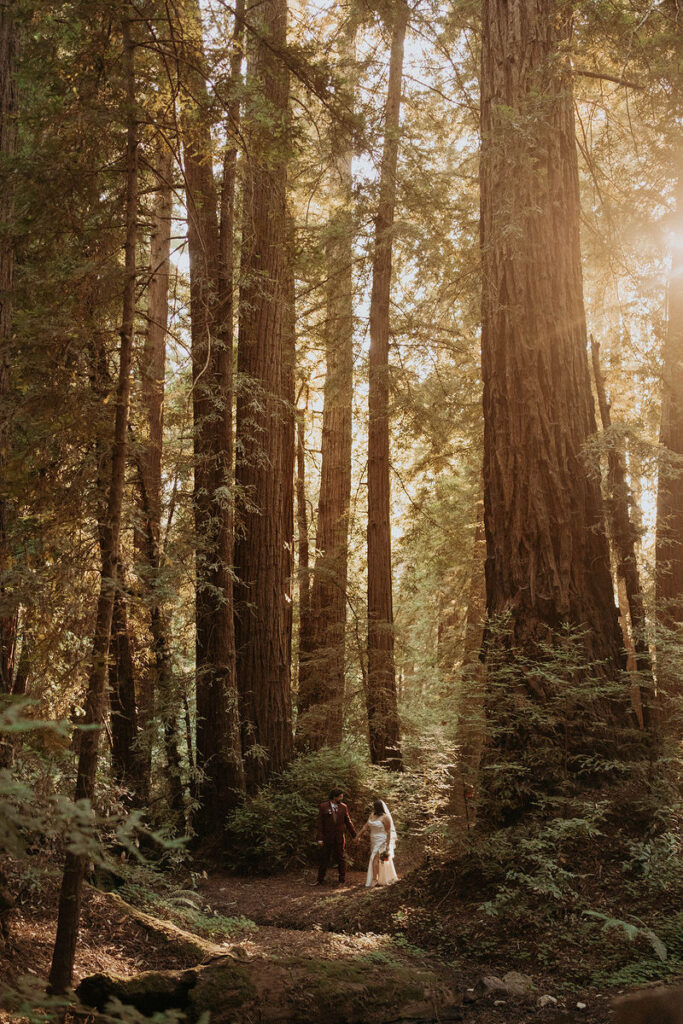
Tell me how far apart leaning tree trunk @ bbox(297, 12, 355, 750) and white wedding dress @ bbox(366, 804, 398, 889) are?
7.59 feet

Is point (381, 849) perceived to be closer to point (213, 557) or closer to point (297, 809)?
point (297, 809)

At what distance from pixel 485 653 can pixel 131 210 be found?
4996 millimetres

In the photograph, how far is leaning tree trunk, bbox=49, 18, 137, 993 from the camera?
4.00 m

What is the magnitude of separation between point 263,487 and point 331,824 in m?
4.99

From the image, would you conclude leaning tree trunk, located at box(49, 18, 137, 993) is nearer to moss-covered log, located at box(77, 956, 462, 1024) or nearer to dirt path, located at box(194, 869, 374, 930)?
moss-covered log, located at box(77, 956, 462, 1024)

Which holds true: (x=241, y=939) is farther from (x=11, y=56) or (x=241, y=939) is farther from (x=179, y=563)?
(x=11, y=56)

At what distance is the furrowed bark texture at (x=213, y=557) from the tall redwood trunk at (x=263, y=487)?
1.44 feet

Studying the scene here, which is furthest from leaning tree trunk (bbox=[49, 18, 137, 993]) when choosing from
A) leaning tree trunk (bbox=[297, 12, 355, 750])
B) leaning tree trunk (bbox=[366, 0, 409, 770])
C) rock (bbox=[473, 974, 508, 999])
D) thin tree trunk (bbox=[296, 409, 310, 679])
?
thin tree trunk (bbox=[296, 409, 310, 679])

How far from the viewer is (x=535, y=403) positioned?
25.9ft

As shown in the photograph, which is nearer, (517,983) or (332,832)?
(517,983)

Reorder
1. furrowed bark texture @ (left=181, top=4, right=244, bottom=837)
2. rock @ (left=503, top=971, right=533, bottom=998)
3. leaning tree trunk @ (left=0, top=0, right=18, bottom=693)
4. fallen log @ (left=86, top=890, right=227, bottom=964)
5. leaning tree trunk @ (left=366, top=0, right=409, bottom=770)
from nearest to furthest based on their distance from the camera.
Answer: rock @ (left=503, top=971, right=533, bottom=998), fallen log @ (left=86, top=890, right=227, bottom=964), leaning tree trunk @ (left=0, top=0, right=18, bottom=693), furrowed bark texture @ (left=181, top=4, right=244, bottom=837), leaning tree trunk @ (left=366, top=0, right=409, bottom=770)

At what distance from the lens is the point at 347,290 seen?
15.8 meters

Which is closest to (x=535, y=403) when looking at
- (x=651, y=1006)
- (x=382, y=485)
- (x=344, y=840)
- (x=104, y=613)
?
(x=104, y=613)

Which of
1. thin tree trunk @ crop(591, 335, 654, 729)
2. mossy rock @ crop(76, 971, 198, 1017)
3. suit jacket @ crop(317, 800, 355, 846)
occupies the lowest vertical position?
suit jacket @ crop(317, 800, 355, 846)
